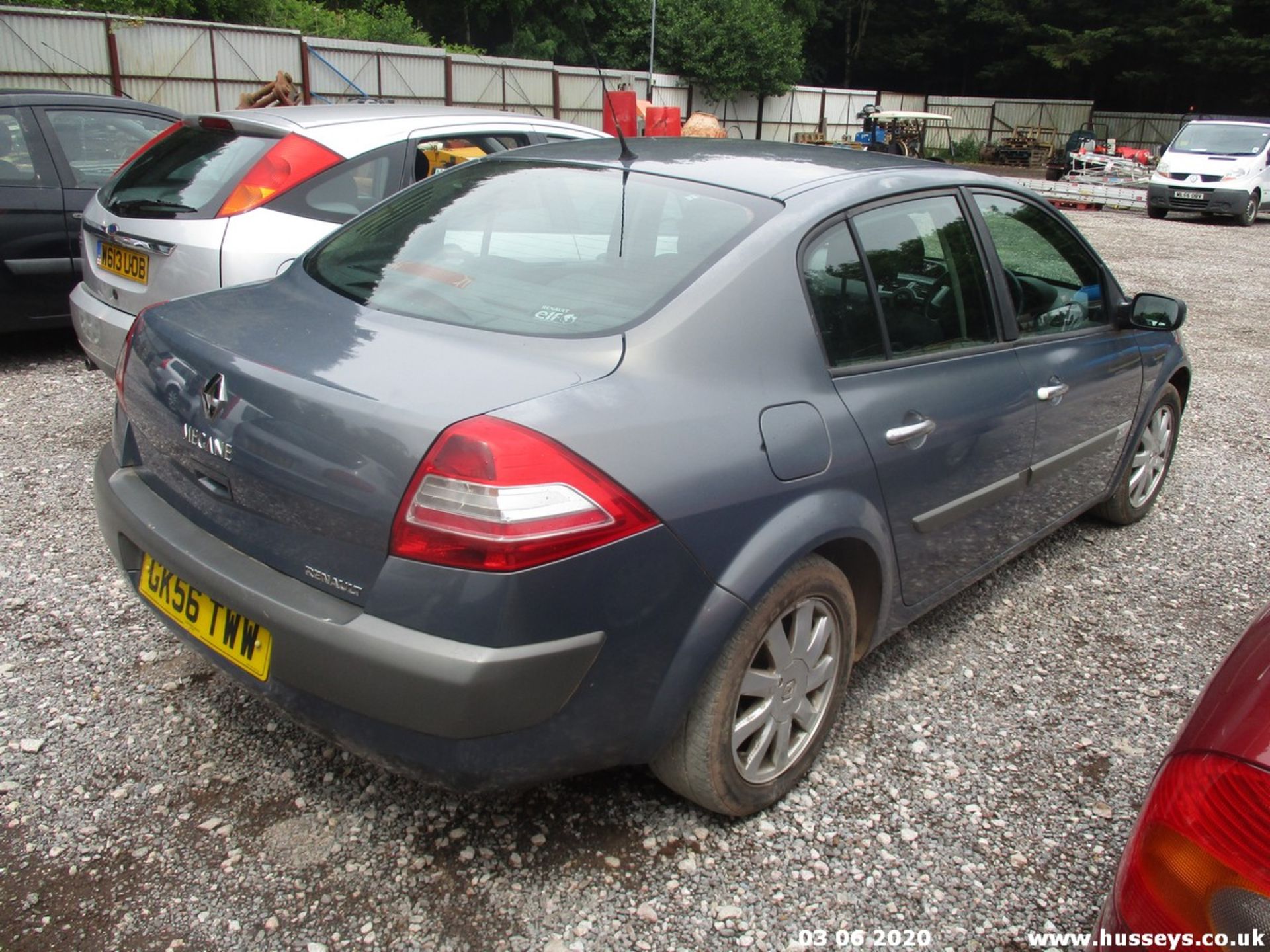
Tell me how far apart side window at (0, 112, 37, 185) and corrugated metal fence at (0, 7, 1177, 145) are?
26.5 ft

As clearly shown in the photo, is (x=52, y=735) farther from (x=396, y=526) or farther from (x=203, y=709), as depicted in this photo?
(x=396, y=526)

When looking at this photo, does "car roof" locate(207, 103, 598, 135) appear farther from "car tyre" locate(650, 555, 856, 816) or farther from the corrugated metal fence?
the corrugated metal fence

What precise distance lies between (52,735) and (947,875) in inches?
88.6

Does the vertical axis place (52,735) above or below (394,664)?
below

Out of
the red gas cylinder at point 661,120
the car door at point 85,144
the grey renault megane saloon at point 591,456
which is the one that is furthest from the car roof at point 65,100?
the red gas cylinder at point 661,120

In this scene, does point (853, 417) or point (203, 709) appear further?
point (203, 709)

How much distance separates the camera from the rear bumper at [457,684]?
74.9 inches

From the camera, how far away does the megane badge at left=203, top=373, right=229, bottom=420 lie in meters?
2.20

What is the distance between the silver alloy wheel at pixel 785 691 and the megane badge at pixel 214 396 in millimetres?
1277

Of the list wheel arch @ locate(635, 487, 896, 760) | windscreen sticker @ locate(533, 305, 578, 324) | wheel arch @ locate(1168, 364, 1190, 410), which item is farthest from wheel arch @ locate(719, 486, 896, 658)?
wheel arch @ locate(1168, 364, 1190, 410)

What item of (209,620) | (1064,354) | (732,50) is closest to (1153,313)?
(1064,354)

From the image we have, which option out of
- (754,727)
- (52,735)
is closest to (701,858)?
(754,727)

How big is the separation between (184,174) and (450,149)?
1215 mm

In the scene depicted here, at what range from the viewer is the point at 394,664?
6.28 feet
